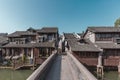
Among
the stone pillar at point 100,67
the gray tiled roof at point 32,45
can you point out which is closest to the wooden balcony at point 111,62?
the stone pillar at point 100,67

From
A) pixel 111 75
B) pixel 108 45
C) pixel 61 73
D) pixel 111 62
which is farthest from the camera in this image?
pixel 108 45

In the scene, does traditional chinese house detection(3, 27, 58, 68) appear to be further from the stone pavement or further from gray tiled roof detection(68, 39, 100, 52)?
the stone pavement

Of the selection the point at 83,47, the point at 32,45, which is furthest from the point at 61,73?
the point at 32,45

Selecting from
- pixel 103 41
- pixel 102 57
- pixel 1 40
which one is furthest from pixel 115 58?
pixel 1 40

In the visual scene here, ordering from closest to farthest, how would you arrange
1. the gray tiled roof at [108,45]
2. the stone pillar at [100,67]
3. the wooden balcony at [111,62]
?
the stone pillar at [100,67], the wooden balcony at [111,62], the gray tiled roof at [108,45]

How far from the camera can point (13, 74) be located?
Result: 103 feet

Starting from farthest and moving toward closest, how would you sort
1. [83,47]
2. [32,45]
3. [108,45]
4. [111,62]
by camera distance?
[32,45] < [108,45] < [83,47] < [111,62]

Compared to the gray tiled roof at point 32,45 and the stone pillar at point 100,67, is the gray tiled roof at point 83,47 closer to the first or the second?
the stone pillar at point 100,67

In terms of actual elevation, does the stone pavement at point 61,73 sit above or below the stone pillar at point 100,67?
above

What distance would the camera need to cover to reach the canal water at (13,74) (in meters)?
28.7

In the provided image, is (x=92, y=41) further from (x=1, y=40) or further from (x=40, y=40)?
(x=1, y=40)

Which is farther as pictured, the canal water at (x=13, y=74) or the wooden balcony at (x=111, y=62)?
the wooden balcony at (x=111, y=62)

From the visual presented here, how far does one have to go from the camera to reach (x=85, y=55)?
1339 inches

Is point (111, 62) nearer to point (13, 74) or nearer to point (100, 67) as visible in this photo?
point (100, 67)
